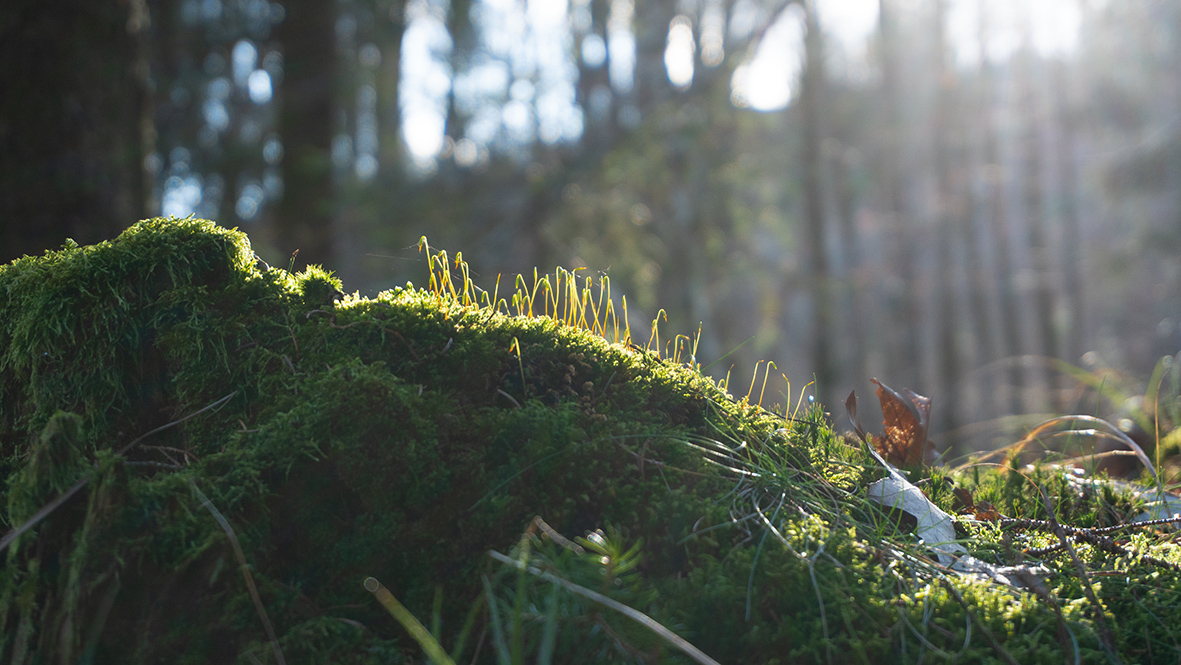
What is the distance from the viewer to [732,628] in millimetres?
1185

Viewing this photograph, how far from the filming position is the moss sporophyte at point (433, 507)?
1.12 m

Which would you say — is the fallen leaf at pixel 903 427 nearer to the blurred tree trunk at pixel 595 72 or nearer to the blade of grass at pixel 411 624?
the blade of grass at pixel 411 624

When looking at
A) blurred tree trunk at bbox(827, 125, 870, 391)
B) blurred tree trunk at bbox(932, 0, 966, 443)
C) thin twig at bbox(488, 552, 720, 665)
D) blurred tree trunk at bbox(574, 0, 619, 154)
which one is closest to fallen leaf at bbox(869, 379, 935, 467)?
thin twig at bbox(488, 552, 720, 665)

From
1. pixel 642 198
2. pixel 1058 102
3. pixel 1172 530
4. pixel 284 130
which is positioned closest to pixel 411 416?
pixel 1172 530

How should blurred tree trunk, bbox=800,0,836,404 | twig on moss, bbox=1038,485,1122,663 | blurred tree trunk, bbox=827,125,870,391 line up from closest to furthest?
twig on moss, bbox=1038,485,1122,663, blurred tree trunk, bbox=800,0,836,404, blurred tree trunk, bbox=827,125,870,391

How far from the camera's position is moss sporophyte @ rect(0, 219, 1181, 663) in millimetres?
1124

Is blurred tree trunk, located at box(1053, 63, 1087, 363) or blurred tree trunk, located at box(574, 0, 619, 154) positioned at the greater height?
blurred tree trunk, located at box(574, 0, 619, 154)

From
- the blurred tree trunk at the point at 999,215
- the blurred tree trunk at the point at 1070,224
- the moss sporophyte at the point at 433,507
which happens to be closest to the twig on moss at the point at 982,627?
the moss sporophyte at the point at 433,507

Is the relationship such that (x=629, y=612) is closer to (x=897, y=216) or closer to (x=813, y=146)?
(x=813, y=146)

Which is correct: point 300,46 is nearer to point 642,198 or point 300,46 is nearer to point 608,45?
point 642,198

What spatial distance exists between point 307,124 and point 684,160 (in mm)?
5891

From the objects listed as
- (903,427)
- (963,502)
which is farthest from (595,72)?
(963,502)

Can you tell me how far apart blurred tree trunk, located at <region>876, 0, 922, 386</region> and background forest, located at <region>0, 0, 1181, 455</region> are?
12 centimetres

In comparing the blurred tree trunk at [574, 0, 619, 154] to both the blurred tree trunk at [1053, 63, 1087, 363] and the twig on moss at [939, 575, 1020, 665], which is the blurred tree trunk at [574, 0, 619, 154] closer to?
the blurred tree trunk at [1053, 63, 1087, 363]
